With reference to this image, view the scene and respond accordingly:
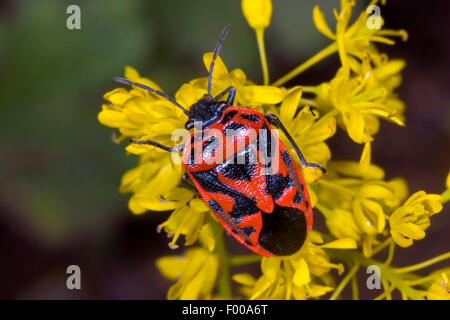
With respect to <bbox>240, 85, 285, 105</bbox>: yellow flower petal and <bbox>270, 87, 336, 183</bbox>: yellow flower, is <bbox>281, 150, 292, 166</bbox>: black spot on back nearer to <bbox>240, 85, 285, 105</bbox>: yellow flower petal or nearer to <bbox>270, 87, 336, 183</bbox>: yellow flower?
<bbox>270, 87, 336, 183</bbox>: yellow flower

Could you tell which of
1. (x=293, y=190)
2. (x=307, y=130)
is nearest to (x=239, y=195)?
(x=293, y=190)

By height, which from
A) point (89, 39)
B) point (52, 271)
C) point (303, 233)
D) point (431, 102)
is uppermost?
point (89, 39)

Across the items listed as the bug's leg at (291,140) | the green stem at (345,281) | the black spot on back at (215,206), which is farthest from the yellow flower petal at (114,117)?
the green stem at (345,281)

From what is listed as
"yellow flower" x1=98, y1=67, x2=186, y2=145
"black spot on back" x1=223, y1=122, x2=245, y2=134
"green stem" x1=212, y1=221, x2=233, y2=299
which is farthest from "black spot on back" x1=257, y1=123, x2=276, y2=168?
"green stem" x1=212, y1=221, x2=233, y2=299

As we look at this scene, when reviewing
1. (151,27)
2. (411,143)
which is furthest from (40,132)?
(411,143)

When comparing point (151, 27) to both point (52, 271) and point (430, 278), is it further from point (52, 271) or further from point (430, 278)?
point (430, 278)

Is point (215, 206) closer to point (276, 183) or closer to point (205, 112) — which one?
point (276, 183)
